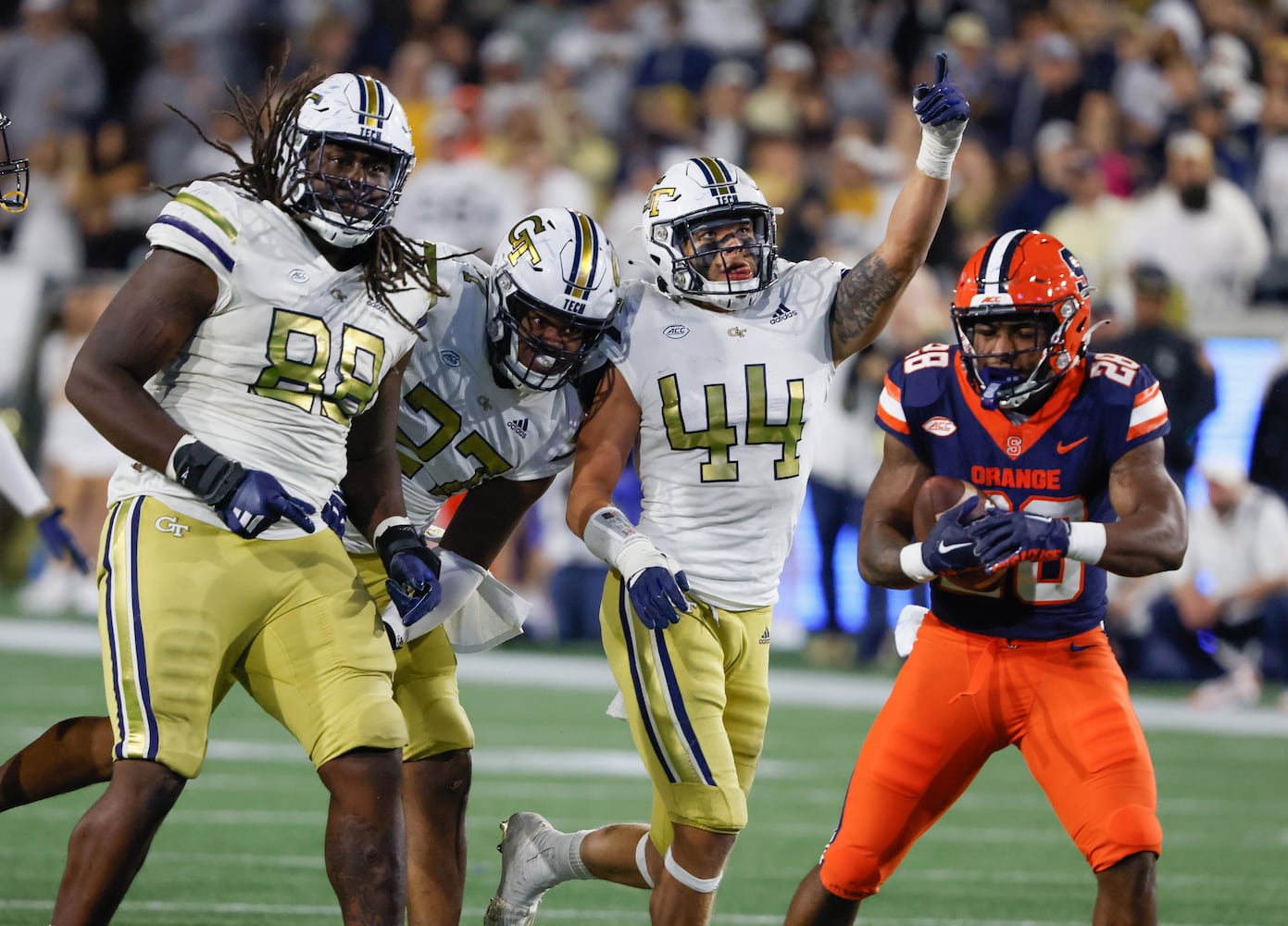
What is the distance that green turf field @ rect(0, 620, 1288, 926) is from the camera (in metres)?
5.76

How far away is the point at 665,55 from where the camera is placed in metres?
13.9

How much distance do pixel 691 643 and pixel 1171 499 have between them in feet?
4.04

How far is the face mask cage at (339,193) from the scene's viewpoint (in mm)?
4191

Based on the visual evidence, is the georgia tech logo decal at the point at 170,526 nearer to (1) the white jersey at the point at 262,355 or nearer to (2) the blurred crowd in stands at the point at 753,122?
(1) the white jersey at the point at 262,355

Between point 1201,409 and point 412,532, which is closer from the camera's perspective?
point 412,532

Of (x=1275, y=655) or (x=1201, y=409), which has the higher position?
(x=1201, y=409)

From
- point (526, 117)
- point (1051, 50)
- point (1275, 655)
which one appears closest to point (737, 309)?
point (1275, 655)

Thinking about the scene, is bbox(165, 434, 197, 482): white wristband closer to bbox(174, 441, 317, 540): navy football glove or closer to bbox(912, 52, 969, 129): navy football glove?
bbox(174, 441, 317, 540): navy football glove

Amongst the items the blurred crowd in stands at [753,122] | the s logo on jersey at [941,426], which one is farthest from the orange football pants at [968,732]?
the blurred crowd in stands at [753,122]

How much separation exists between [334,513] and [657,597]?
2.67 feet

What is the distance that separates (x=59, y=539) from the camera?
671cm

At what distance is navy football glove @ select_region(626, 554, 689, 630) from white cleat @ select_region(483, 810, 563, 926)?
1.17 meters

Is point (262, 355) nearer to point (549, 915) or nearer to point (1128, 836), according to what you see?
point (1128, 836)

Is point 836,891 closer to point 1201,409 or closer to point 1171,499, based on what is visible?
point 1171,499
